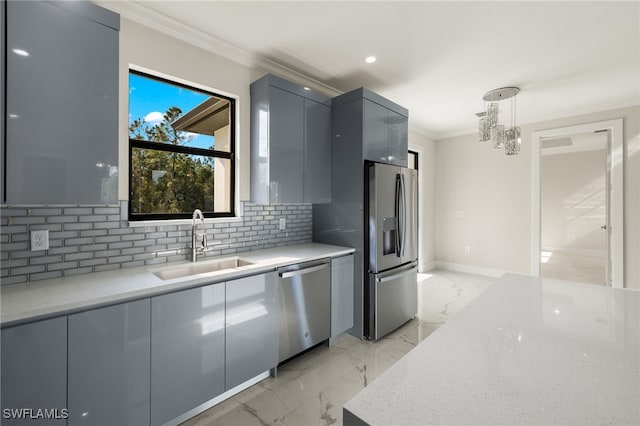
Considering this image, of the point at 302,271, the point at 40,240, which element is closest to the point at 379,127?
the point at 302,271

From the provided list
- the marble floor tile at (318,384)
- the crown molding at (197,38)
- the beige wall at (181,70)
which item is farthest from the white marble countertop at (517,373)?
the crown molding at (197,38)

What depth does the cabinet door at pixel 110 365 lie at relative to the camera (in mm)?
1406

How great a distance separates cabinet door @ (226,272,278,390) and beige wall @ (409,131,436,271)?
153 inches

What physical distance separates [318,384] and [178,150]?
7.02 feet

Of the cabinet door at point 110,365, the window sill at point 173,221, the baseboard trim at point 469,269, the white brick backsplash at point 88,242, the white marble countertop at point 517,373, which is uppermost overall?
the window sill at point 173,221

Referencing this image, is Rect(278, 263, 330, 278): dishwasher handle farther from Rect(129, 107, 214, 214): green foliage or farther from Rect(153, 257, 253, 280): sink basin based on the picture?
Rect(129, 107, 214, 214): green foliage

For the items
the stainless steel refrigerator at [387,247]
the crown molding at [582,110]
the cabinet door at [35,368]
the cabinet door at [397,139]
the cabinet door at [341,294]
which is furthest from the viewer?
the crown molding at [582,110]

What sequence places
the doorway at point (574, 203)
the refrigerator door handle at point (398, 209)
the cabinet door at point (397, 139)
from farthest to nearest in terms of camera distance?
the doorway at point (574, 203) < the cabinet door at point (397, 139) < the refrigerator door handle at point (398, 209)

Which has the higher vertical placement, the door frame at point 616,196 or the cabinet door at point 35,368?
the door frame at point 616,196

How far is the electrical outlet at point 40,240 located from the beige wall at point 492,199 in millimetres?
5692

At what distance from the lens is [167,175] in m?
2.40

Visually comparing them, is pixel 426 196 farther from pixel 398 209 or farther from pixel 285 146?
pixel 285 146

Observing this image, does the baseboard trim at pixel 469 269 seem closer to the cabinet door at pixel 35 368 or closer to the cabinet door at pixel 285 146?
the cabinet door at pixel 285 146

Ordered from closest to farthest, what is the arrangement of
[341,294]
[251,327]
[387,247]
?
[251,327], [341,294], [387,247]
